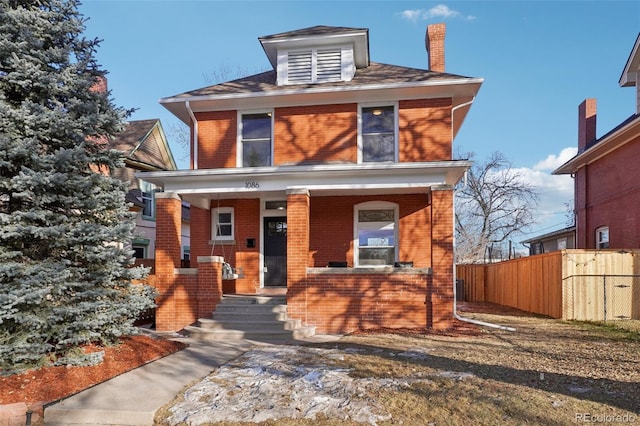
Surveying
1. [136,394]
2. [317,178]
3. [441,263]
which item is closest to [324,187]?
[317,178]

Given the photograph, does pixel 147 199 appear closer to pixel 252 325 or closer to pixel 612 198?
pixel 252 325

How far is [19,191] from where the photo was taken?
625 cm

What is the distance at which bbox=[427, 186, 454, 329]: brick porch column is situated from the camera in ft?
31.4

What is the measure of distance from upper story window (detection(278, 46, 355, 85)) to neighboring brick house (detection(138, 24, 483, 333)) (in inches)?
1.2

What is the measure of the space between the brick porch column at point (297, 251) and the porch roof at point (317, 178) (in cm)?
33

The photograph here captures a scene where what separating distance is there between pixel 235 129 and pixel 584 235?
49.7 feet

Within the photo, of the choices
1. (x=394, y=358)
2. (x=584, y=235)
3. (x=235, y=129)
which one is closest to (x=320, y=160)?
(x=235, y=129)

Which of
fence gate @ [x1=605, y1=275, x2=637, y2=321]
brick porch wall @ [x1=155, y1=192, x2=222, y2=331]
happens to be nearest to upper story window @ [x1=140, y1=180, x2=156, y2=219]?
brick porch wall @ [x1=155, y1=192, x2=222, y2=331]

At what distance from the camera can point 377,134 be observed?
11.4m

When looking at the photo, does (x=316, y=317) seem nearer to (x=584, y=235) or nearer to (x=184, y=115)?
(x=184, y=115)

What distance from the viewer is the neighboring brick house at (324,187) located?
32.1ft

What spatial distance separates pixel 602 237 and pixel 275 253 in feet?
43.4

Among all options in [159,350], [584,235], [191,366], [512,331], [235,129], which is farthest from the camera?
[584,235]

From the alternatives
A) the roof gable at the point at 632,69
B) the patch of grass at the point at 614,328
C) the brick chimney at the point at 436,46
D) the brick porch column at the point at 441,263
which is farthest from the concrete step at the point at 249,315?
the roof gable at the point at 632,69
